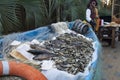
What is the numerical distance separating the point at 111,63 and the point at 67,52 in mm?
2462

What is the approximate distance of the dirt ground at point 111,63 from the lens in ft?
17.8

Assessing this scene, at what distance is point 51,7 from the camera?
25.4 ft

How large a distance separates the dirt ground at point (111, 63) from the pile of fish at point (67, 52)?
74 cm

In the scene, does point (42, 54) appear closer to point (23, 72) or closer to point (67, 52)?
point (67, 52)

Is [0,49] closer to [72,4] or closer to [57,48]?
[57,48]

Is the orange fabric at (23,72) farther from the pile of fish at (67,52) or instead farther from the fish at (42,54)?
the fish at (42,54)

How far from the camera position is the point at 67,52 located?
4.21 meters

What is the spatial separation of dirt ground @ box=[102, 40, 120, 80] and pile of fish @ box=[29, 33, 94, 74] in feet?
2.44

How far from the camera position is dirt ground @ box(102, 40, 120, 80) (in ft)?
17.8

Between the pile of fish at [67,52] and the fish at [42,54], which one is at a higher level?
the fish at [42,54]

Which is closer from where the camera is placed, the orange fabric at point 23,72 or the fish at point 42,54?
the orange fabric at point 23,72

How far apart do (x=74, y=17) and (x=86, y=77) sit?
15.5 ft

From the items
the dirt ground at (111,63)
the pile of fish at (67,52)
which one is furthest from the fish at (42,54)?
the dirt ground at (111,63)

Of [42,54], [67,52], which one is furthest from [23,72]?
[67,52]
